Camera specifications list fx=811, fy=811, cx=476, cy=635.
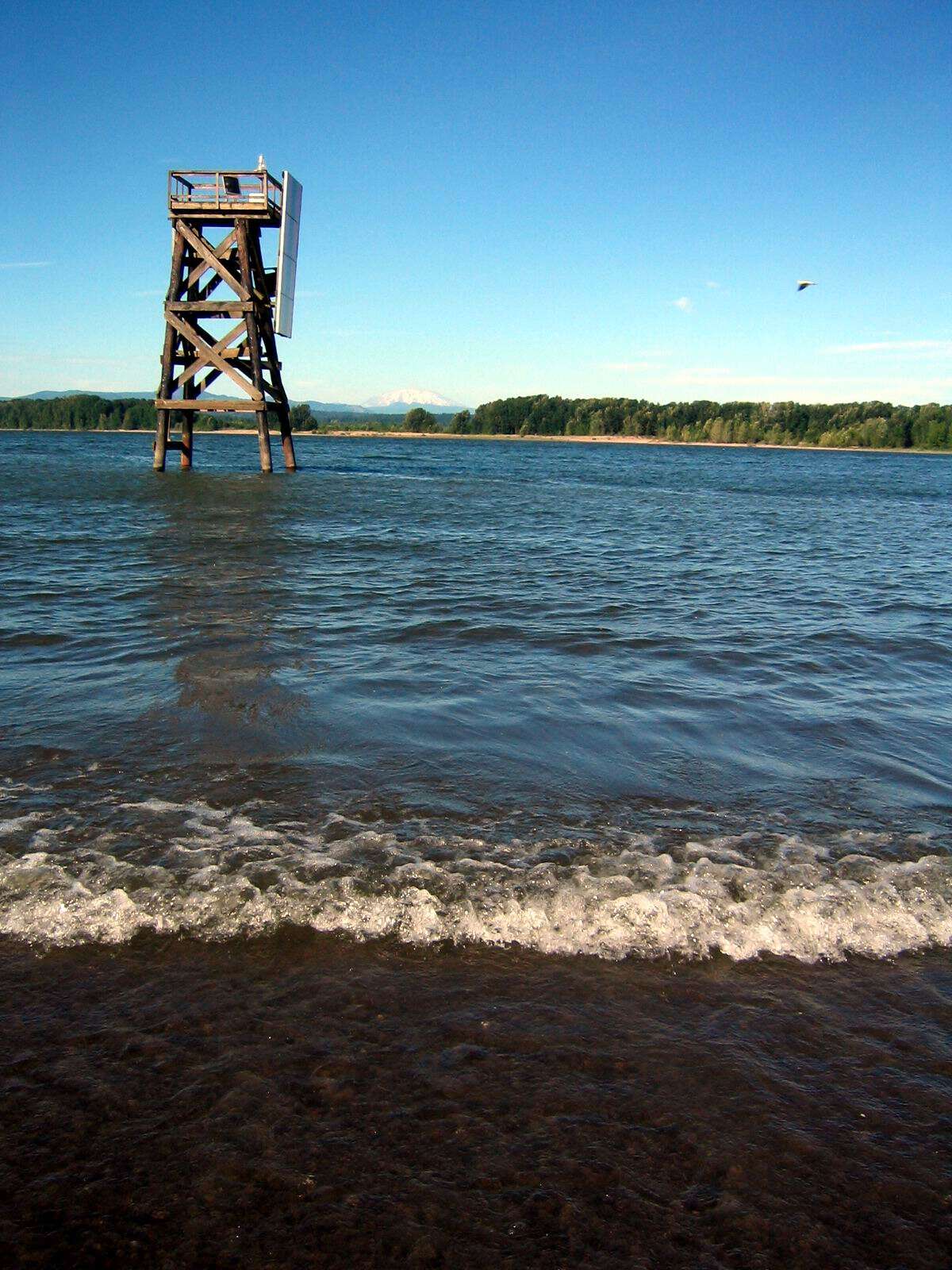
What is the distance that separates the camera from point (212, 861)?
3.67 m

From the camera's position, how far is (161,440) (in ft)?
88.9

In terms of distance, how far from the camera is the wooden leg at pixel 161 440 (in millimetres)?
26359

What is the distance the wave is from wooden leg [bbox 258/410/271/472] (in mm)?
23709

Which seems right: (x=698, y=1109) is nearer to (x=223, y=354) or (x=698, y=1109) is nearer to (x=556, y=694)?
(x=556, y=694)

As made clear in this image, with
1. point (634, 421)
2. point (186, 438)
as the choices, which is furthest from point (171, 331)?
point (634, 421)

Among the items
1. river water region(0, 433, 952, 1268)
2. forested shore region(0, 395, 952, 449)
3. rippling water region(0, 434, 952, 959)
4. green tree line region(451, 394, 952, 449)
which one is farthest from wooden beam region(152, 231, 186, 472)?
green tree line region(451, 394, 952, 449)

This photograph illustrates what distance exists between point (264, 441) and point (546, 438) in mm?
140634

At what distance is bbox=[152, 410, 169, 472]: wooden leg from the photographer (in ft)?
86.5

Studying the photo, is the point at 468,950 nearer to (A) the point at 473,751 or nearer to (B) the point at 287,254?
(A) the point at 473,751

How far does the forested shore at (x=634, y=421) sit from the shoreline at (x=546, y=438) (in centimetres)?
65

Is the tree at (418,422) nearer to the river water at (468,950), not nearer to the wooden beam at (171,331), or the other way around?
the wooden beam at (171,331)

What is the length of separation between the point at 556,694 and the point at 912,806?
2.62 m

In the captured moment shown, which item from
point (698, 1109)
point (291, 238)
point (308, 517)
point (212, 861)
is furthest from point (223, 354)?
point (698, 1109)

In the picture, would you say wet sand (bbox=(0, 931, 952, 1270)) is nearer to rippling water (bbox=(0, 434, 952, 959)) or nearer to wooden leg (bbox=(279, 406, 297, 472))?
rippling water (bbox=(0, 434, 952, 959))
